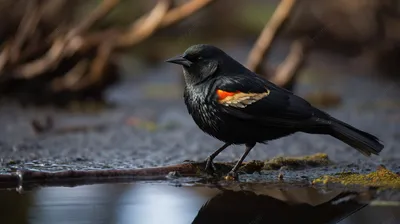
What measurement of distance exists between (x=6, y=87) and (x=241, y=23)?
26.0 ft

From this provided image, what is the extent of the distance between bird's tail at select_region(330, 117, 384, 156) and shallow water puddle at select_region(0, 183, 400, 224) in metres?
0.36

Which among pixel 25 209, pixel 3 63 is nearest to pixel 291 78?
pixel 3 63

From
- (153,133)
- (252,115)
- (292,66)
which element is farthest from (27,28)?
(252,115)

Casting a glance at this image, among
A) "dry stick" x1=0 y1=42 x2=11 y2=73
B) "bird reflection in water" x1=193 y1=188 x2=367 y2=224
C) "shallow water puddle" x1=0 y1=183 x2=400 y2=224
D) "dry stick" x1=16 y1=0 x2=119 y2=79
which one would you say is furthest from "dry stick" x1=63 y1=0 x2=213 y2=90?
"bird reflection in water" x1=193 y1=188 x2=367 y2=224

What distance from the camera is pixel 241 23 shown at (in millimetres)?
16766

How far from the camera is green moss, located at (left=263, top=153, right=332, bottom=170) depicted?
5.32 m

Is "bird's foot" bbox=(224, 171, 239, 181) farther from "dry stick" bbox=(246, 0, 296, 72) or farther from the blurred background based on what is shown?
"dry stick" bbox=(246, 0, 296, 72)

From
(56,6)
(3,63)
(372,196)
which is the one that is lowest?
(372,196)

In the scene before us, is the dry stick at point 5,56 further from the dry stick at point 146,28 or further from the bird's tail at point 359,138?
the bird's tail at point 359,138

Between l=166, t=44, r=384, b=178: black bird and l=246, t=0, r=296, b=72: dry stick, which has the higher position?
l=246, t=0, r=296, b=72: dry stick

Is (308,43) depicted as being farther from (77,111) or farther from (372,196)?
(372,196)

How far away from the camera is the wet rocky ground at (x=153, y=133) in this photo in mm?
6027

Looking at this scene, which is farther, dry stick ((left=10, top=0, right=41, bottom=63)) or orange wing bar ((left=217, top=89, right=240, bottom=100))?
dry stick ((left=10, top=0, right=41, bottom=63))

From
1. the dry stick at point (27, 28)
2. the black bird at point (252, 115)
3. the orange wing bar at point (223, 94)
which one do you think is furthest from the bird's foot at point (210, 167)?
the dry stick at point (27, 28)
